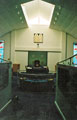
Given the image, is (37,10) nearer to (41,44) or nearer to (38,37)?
(38,37)

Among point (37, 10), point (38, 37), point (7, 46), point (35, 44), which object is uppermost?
point (37, 10)

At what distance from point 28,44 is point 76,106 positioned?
1101 centimetres

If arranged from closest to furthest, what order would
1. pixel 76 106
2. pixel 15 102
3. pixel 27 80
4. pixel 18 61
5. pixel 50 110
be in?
pixel 76 106 → pixel 50 110 → pixel 15 102 → pixel 27 80 → pixel 18 61

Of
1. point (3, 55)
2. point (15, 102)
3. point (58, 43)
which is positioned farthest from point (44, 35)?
point (15, 102)

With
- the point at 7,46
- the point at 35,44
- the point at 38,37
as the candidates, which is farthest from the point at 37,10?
the point at 7,46

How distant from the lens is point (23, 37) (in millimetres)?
12914

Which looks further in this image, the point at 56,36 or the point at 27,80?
the point at 56,36

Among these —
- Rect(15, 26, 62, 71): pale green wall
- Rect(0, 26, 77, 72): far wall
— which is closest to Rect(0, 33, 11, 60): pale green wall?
Rect(0, 26, 77, 72): far wall

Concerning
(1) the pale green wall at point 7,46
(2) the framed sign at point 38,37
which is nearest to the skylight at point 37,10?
(2) the framed sign at point 38,37

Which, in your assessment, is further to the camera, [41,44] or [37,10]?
[41,44]

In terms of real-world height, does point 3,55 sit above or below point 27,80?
above

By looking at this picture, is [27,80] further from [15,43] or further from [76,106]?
[15,43]

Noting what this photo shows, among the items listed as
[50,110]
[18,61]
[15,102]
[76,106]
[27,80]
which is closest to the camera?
[76,106]

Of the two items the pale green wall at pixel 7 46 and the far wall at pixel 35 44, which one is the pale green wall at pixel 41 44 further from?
the pale green wall at pixel 7 46
